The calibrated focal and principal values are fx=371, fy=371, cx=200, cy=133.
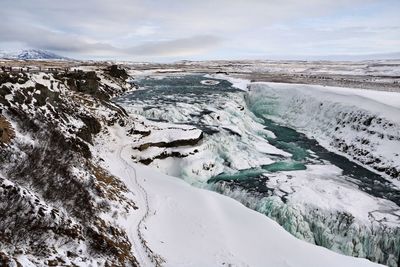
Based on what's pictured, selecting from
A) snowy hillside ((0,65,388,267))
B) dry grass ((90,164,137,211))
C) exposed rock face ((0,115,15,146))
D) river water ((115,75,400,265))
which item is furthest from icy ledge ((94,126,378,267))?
exposed rock face ((0,115,15,146))

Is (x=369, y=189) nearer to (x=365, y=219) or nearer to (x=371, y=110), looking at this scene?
(x=365, y=219)

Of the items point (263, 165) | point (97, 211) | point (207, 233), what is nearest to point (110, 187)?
point (97, 211)

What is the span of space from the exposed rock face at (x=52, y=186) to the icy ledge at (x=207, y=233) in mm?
1238

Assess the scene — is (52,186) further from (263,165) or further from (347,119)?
(347,119)

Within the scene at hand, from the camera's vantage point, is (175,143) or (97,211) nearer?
(97,211)

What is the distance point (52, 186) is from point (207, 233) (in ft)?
25.2

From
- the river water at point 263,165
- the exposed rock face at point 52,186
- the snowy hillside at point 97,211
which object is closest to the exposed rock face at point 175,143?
the snowy hillside at point 97,211

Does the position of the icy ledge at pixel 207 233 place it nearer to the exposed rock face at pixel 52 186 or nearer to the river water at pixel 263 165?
the exposed rock face at pixel 52 186

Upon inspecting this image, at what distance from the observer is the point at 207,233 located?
60.5 feet

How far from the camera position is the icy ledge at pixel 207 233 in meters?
16.5

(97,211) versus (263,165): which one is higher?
(97,211)

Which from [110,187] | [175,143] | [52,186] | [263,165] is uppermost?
[52,186]

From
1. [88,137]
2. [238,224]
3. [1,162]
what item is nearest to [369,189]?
[238,224]

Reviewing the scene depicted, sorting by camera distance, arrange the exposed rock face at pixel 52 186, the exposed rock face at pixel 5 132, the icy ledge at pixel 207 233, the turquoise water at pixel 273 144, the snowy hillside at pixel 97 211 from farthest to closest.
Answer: the turquoise water at pixel 273 144 < the exposed rock face at pixel 5 132 < the icy ledge at pixel 207 233 < the snowy hillside at pixel 97 211 < the exposed rock face at pixel 52 186
